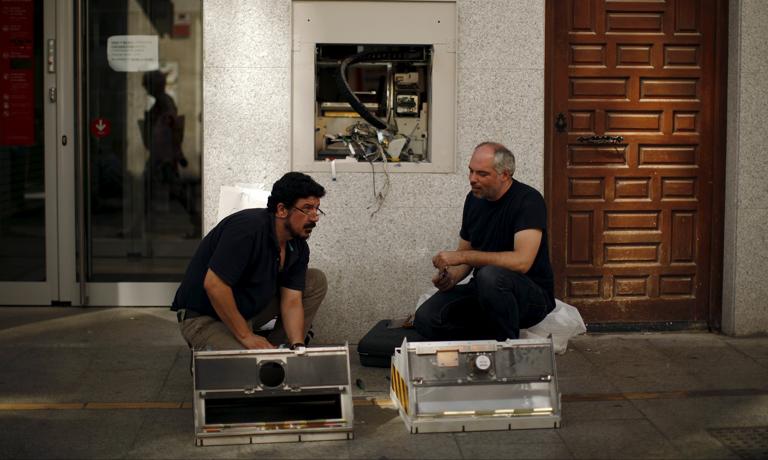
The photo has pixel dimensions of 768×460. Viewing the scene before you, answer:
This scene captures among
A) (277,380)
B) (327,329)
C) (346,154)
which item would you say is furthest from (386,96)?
(277,380)

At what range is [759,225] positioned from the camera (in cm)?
809

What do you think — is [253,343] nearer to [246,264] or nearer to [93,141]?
[246,264]

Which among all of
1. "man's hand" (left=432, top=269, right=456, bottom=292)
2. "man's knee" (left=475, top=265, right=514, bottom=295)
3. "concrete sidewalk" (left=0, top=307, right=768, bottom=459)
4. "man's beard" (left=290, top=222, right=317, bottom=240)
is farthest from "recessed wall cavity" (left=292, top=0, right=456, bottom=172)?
"man's beard" (left=290, top=222, right=317, bottom=240)

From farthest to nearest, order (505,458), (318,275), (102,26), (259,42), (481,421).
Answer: (102,26), (259,42), (318,275), (481,421), (505,458)

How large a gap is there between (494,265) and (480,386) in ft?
2.86

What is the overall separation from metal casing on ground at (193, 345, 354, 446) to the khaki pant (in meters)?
0.41

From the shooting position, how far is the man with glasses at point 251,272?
19.2 ft

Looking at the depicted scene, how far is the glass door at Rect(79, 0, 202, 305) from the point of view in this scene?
880cm

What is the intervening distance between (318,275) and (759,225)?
323 centimetres

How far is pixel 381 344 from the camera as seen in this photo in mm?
7094

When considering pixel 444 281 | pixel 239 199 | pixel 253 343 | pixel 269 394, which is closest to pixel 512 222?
pixel 444 281

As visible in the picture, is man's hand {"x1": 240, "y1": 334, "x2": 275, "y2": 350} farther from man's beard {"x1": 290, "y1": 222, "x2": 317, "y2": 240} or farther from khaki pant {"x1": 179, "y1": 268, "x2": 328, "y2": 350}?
man's beard {"x1": 290, "y1": 222, "x2": 317, "y2": 240}

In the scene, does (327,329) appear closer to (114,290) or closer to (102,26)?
(114,290)

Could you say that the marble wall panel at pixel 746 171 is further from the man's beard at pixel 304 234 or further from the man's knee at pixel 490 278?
the man's beard at pixel 304 234
